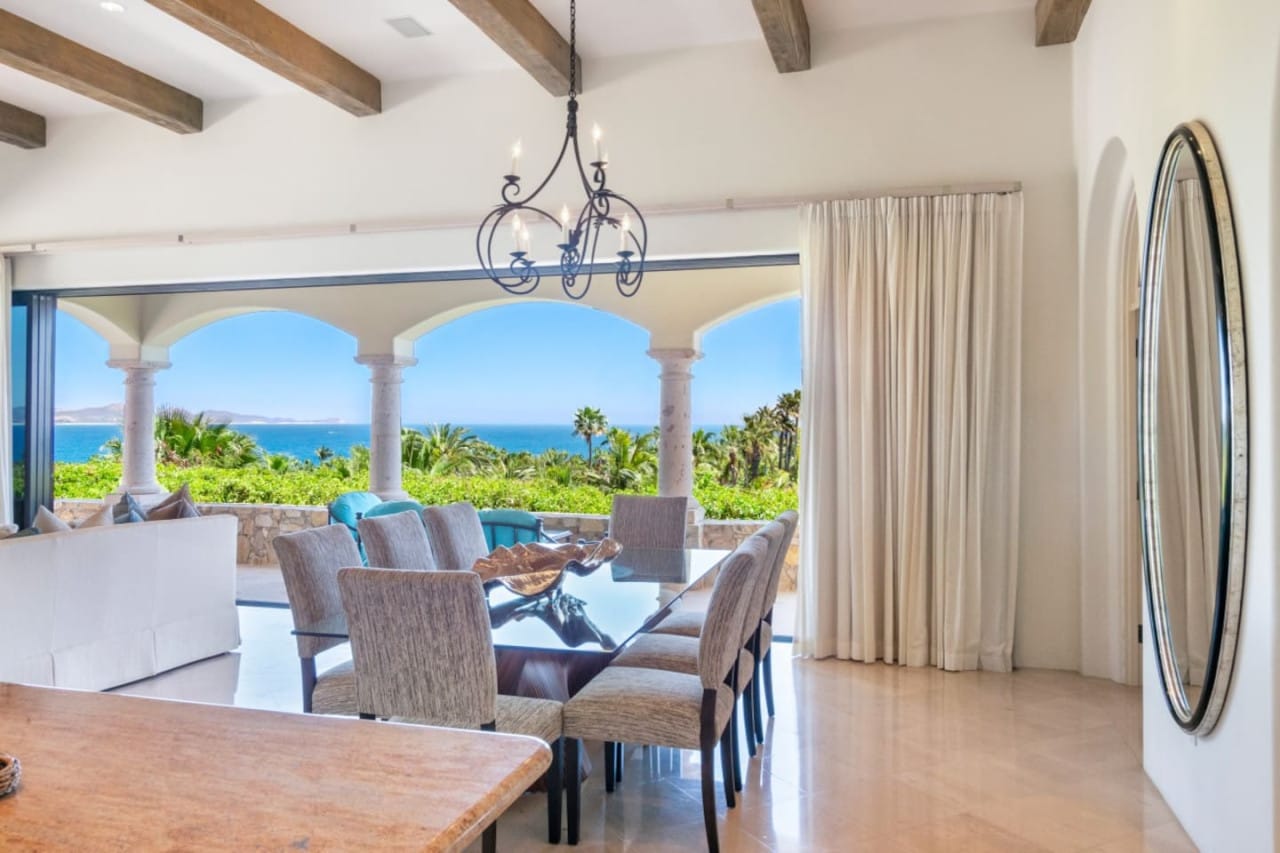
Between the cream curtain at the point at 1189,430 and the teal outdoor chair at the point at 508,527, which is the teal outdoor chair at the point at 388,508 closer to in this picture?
the teal outdoor chair at the point at 508,527

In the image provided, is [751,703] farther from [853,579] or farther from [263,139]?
[263,139]

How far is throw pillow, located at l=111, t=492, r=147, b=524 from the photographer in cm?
437

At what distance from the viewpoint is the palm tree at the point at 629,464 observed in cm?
1067

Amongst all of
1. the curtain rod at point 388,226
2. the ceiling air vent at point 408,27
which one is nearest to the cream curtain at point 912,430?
the curtain rod at point 388,226

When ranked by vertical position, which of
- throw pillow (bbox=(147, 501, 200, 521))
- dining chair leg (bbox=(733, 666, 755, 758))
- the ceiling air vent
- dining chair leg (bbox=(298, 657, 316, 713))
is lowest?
dining chair leg (bbox=(733, 666, 755, 758))

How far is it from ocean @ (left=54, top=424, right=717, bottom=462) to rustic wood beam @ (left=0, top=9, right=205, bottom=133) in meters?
12.8

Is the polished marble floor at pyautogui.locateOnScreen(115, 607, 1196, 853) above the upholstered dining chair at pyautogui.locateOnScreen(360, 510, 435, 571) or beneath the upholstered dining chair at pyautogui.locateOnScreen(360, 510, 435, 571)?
beneath

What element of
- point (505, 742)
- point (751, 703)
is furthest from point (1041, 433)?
point (505, 742)

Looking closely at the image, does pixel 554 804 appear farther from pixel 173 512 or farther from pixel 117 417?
pixel 117 417

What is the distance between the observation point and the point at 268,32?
4422 mm

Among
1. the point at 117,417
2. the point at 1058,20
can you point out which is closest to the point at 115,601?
the point at 1058,20

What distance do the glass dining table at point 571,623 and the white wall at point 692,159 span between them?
6.60 feet

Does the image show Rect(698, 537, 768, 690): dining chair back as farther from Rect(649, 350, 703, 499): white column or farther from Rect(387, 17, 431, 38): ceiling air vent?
Rect(649, 350, 703, 499): white column

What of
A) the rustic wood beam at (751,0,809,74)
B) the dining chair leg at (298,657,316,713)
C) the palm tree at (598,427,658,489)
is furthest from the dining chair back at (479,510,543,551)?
the palm tree at (598,427,658,489)
